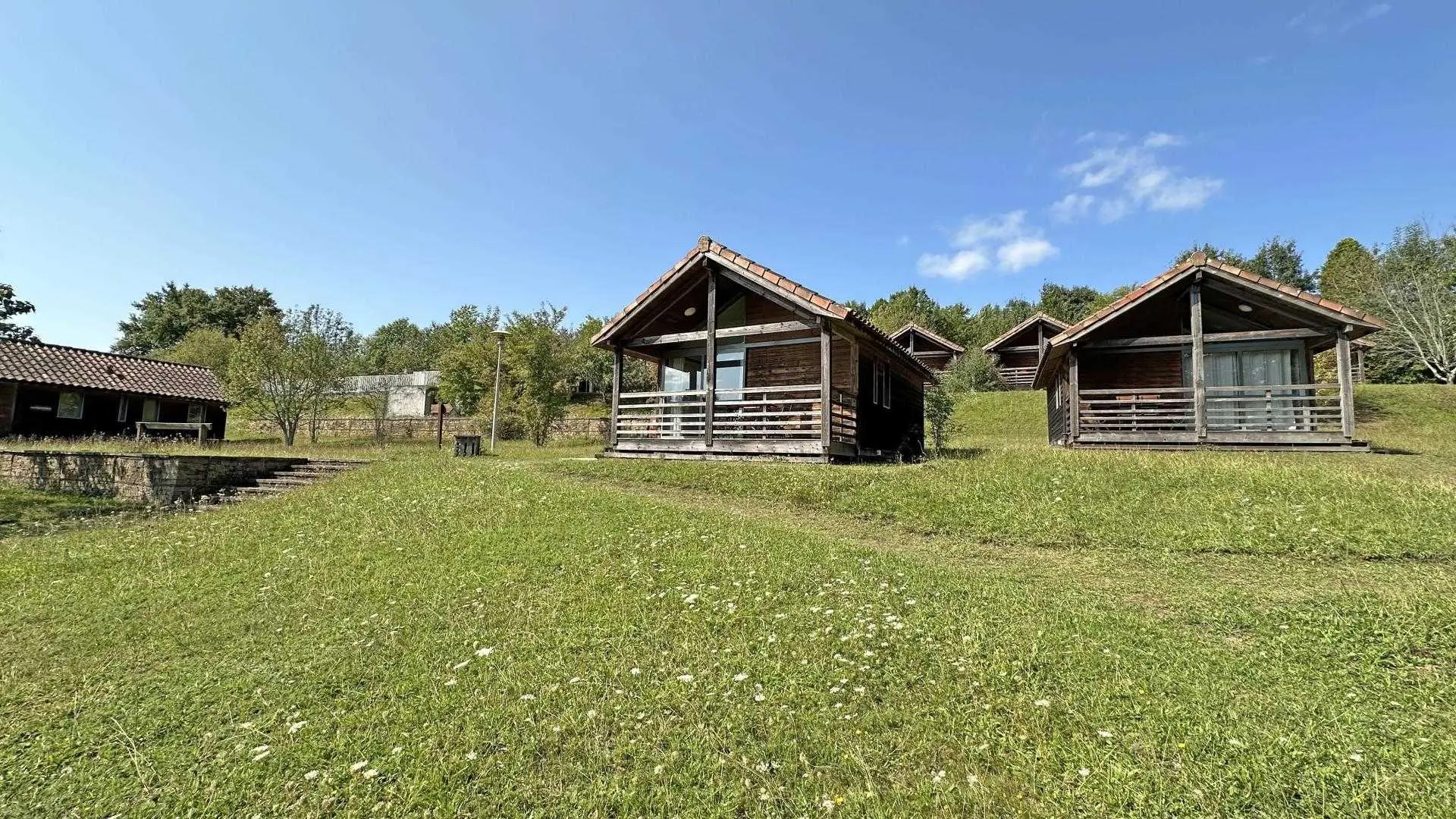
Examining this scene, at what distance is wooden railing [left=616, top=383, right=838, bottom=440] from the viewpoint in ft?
48.4

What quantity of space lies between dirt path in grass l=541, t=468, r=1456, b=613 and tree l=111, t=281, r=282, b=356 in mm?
73435

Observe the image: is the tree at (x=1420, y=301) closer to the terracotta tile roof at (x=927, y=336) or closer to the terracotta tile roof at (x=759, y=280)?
the terracotta tile roof at (x=927, y=336)

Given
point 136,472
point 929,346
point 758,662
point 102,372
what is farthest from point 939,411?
point 102,372

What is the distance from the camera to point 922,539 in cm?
882

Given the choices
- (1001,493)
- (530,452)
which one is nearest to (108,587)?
(1001,493)

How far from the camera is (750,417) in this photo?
15453 mm

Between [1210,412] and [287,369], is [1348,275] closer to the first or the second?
[1210,412]

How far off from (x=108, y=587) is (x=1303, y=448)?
2223 cm

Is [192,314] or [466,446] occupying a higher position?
[192,314]

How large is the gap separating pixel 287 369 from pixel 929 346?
117 ft

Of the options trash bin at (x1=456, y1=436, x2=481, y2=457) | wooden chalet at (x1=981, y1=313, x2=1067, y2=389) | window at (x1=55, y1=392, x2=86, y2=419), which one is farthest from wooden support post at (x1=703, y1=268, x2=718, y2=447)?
window at (x1=55, y1=392, x2=86, y2=419)

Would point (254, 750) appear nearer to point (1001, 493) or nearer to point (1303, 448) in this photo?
point (1001, 493)

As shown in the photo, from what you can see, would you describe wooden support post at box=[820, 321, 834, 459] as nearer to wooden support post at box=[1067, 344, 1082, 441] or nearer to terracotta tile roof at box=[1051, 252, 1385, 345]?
terracotta tile roof at box=[1051, 252, 1385, 345]

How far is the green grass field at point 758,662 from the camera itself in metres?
3.33
